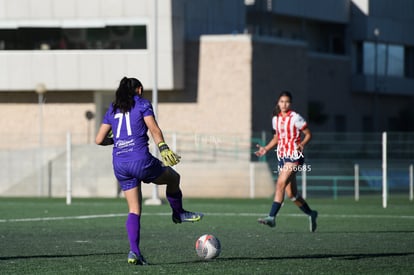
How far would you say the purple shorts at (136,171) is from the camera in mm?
12562

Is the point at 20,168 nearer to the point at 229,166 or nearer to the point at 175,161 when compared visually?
the point at 229,166

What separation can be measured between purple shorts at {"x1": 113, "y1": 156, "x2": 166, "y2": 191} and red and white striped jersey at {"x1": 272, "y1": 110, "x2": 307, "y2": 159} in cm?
527

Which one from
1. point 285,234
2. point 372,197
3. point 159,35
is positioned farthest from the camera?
point 159,35

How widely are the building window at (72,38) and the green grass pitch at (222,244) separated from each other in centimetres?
2787

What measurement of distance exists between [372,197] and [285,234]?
25199mm

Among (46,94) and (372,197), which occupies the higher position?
(46,94)

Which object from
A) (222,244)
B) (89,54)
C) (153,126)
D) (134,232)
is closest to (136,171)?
(153,126)

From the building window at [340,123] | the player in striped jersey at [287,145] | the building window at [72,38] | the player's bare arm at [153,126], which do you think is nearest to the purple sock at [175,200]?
the player's bare arm at [153,126]

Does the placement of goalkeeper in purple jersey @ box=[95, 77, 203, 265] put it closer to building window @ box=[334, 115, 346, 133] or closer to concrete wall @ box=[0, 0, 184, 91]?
concrete wall @ box=[0, 0, 184, 91]

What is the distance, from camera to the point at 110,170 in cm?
4638

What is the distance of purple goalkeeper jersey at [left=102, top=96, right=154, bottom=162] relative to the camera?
12.6 meters

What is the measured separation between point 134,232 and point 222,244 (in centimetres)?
318

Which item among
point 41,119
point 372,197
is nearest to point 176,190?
point 372,197

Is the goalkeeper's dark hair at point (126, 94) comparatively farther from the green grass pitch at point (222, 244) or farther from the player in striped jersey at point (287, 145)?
the player in striped jersey at point (287, 145)
